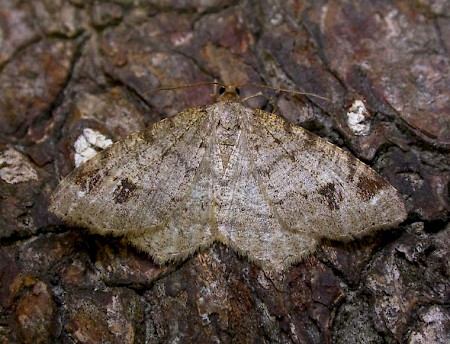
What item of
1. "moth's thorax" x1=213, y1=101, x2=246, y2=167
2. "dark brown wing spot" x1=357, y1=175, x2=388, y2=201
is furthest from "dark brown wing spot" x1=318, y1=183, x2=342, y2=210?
"moth's thorax" x1=213, y1=101, x2=246, y2=167

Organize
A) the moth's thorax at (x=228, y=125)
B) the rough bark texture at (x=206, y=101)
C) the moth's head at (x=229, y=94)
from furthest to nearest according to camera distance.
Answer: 1. the moth's head at (x=229, y=94)
2. the moth's thorax at (x=228, y=125)
3. the rough bark texture at (x=206, y=101)

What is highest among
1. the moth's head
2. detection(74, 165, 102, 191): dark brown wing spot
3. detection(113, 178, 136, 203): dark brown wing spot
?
the moth's head

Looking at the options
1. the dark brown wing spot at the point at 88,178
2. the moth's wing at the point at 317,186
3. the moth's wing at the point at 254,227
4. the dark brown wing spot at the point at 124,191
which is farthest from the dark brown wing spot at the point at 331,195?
the dark brown wing spot at the point at 88,178

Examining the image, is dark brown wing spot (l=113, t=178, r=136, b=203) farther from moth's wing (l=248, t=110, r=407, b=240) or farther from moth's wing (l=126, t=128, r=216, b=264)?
moth's wing (l=248, t=110, r=407, b=240)

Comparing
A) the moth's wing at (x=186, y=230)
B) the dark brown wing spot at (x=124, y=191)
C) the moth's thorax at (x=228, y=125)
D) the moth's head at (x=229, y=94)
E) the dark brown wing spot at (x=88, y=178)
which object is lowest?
the moth's wing at (x=186, y=230)

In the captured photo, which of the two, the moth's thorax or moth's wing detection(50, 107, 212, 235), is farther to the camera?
the moth's thorax

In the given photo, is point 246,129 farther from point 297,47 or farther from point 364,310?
point 364,310

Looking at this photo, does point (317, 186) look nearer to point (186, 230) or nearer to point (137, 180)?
point (186, 230)

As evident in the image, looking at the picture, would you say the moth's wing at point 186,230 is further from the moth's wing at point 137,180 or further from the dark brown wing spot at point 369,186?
the dark brown wing spot at point 369,186

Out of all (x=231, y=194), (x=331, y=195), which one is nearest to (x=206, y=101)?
(x=231, y=194)
